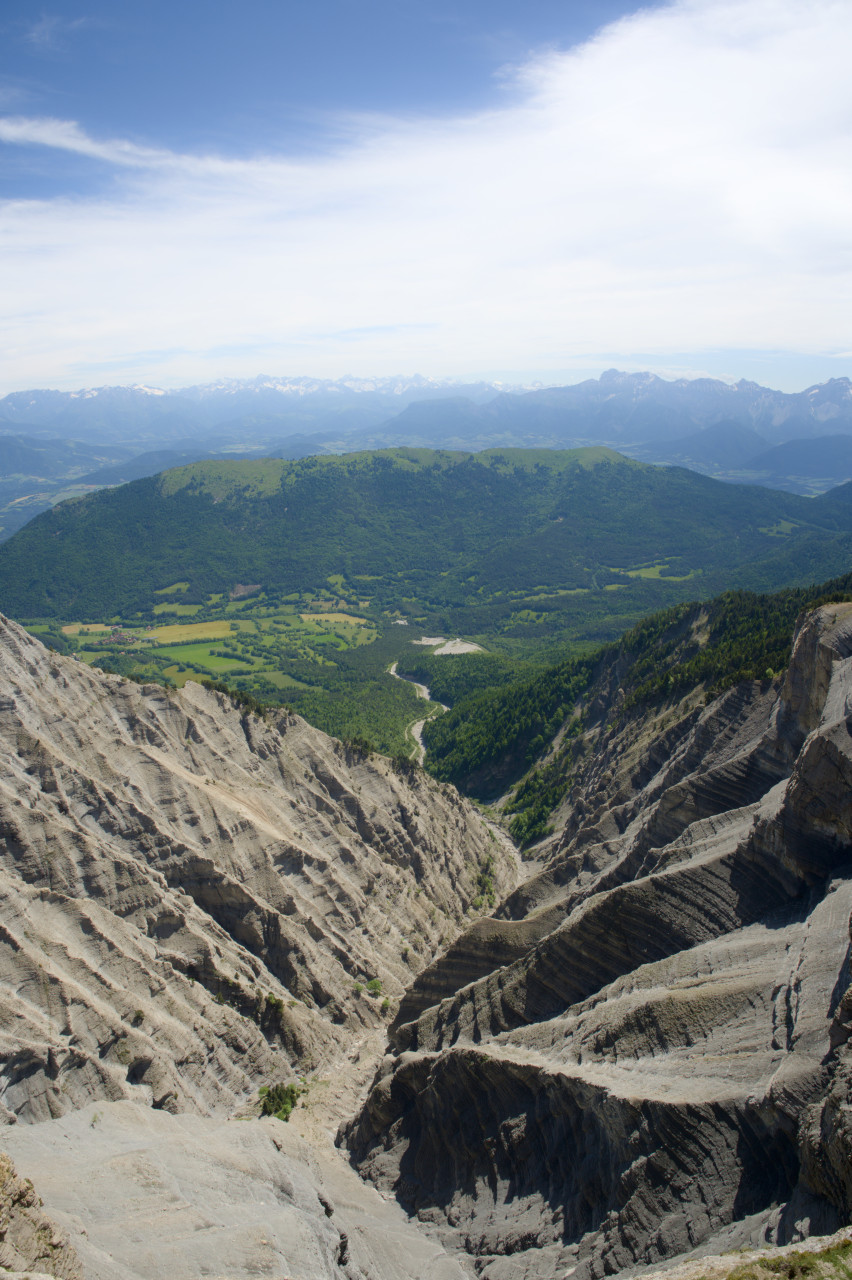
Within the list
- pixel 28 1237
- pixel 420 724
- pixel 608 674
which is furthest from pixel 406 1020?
pixel 420 724

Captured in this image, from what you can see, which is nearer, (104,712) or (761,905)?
(761,905)

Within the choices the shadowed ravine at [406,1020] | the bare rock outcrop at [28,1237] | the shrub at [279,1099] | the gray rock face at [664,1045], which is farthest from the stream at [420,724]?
the bare rock outcrop at [28,1237]

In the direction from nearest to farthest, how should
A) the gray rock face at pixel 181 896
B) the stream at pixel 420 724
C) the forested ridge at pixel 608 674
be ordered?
the gray rock face at pixel 181 896
the forested ridge at pixel 608 674
the stream at pixel 420 724

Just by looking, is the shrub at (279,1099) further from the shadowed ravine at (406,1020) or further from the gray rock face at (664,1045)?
the gray rock face at (664,1045)

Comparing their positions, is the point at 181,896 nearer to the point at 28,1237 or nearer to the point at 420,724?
the point at 28,1237

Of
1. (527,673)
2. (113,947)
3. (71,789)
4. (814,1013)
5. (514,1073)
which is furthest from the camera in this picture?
(527,673)

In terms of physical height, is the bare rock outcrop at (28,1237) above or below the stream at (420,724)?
above

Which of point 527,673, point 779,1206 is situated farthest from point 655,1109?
point 527,673

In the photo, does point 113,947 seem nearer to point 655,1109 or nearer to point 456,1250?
point 456,1250
